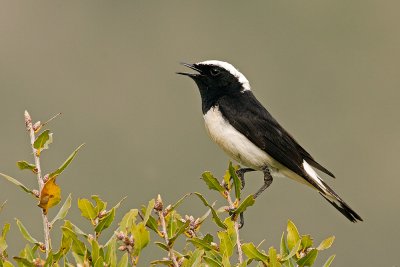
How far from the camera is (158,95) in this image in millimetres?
65750

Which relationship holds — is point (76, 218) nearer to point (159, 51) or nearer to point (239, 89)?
point (239, 89)

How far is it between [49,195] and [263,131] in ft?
13.0

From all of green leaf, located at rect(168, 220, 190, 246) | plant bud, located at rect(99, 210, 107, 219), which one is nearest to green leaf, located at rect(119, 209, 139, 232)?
plant bud, located at rect(99, 210, 107, 219)

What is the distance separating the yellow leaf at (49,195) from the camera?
5.46 metres

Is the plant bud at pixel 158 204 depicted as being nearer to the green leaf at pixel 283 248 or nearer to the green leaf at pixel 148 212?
the green leaf at pixel 148 212

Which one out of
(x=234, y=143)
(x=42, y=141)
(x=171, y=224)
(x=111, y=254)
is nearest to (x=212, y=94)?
(x=234, y=143)

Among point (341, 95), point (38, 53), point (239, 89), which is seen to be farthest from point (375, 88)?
point (239, 89)

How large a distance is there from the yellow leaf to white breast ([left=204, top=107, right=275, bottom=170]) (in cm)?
353

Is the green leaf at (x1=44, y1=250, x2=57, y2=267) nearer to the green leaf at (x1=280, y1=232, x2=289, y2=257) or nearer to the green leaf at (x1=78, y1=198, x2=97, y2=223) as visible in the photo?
the green leaf at (x1=78, y1=198, x2=97, y2=223)

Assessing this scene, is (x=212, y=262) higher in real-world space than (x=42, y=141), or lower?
lower

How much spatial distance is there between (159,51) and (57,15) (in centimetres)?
1028

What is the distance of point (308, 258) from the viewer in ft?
18.7

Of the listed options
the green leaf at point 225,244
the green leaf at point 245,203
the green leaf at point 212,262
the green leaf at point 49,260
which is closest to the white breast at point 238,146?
the green leaf at point 245,203

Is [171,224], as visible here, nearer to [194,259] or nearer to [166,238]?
[166,238]
